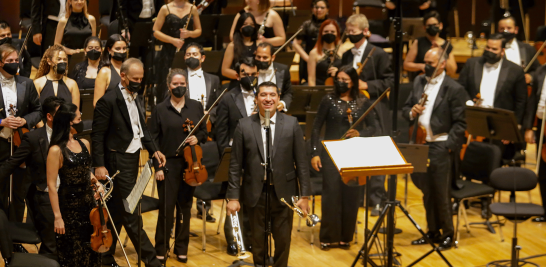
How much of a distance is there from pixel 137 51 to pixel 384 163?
13.2 ft

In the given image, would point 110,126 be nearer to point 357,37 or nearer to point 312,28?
point 357,37

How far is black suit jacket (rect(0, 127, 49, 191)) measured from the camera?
4.63 m

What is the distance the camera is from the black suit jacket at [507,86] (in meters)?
6.41

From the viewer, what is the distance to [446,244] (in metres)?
5.94

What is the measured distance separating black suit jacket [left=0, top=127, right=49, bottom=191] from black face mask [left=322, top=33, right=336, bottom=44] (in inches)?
122

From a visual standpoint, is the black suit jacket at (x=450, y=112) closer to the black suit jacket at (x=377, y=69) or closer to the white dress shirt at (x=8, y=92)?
the black suit jacket at (x=377, y=69)

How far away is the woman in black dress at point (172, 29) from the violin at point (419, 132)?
252cm

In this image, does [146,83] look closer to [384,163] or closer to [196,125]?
[196,125]

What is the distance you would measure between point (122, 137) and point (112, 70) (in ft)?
2.90

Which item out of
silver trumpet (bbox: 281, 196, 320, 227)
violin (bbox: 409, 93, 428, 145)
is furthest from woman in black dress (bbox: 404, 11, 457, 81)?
silver trumpet (bbox: 281, 196, 320, 227)

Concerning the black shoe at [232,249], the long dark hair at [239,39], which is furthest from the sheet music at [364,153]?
the long dark hair at [239,39]

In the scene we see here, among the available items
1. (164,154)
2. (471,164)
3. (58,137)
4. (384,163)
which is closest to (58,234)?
(58,137)

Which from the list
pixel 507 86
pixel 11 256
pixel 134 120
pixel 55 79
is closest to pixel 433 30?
pixel 507 86

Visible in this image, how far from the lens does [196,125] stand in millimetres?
5117
